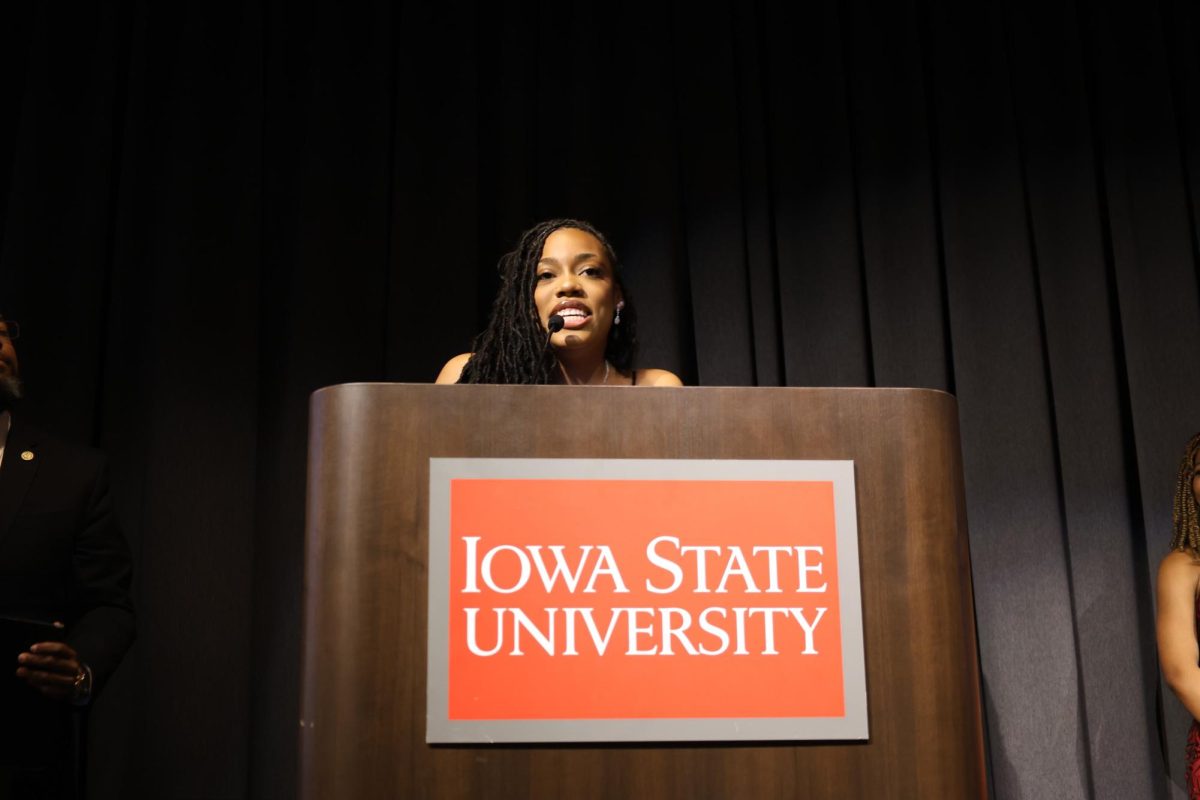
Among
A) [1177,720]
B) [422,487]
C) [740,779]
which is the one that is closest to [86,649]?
[422,487]

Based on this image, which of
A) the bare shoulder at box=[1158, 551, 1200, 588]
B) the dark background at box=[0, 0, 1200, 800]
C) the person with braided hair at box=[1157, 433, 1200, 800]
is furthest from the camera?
the dark background at box=[0, 0, 1200, 800]

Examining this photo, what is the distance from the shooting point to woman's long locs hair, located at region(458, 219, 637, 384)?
230 cm

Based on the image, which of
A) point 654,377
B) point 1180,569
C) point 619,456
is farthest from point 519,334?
point 1180,569

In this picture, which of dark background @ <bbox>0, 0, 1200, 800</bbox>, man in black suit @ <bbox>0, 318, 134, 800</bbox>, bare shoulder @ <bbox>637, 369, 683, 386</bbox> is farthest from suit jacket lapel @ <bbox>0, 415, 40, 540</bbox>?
bare shoulder @ <bbox>637, 369, 683, 386</bbox>

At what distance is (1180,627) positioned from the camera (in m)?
2.68

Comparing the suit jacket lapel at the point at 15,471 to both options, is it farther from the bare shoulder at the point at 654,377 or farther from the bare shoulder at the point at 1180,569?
the bare shoulder at the point at 1180,569

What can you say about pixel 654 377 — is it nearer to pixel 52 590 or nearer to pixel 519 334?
pixel 519 334

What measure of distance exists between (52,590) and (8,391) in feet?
1.48

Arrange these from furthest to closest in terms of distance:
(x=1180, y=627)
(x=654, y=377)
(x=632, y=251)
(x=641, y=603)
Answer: (x=632, y=251), (x=1180, y=627), (x=654, y=377), (x=641, y=603)

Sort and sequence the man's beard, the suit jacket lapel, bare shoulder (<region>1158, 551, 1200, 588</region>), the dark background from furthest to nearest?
the dark background → bare shoulder (<region>1158, 551, 1200, 588</region>) → the man's beard → the suit jacket lapel

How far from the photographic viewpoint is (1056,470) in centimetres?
327

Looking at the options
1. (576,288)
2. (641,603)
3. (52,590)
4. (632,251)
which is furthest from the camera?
(632,251)

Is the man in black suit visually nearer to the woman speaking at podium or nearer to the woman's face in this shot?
the woman speaking at podium

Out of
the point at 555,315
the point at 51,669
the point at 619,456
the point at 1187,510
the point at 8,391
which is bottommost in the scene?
the point at 51,669
